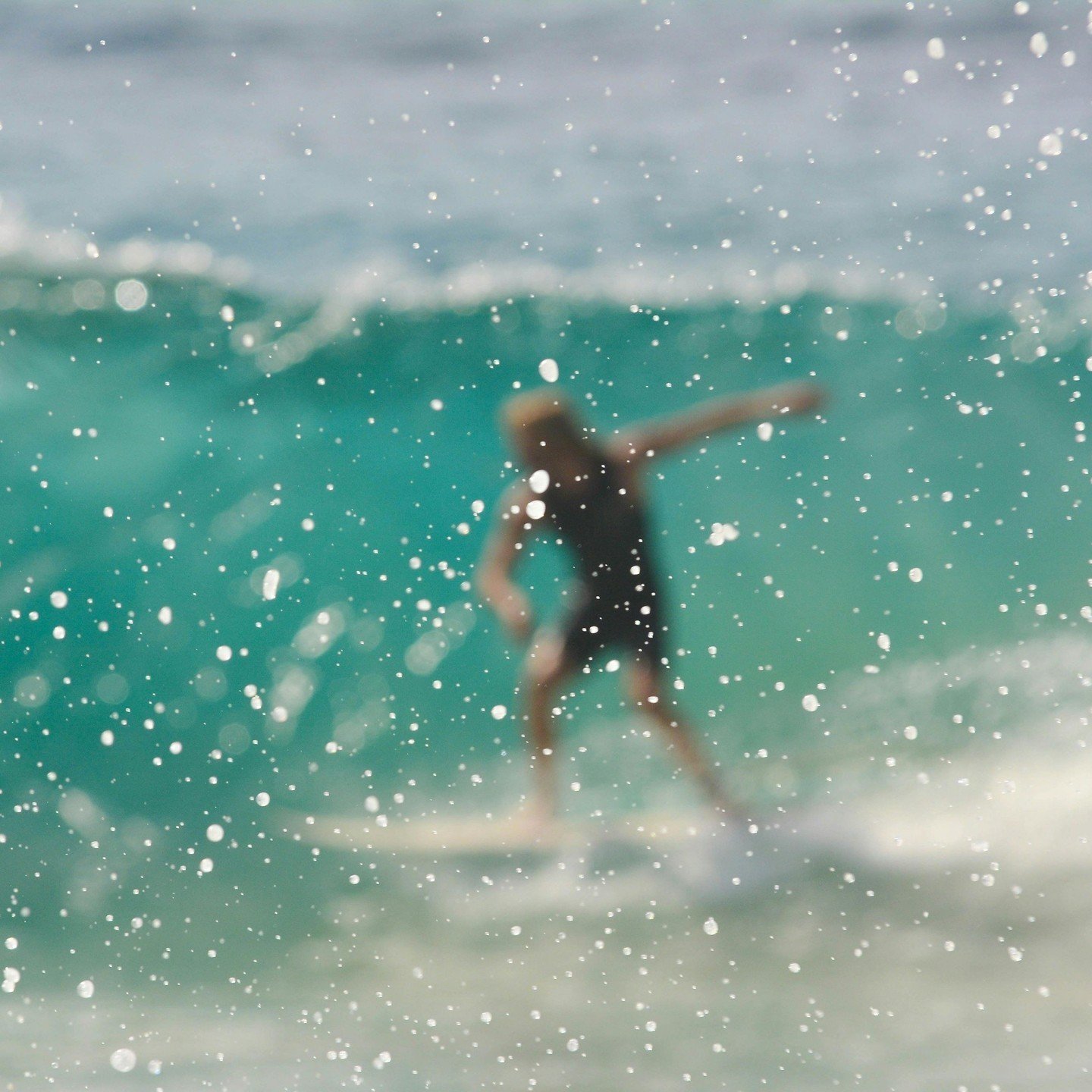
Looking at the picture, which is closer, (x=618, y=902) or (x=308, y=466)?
(x=618, y=902)

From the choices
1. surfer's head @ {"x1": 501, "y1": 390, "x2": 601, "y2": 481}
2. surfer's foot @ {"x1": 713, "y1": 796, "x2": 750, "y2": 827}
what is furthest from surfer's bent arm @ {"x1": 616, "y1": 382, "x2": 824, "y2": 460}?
surfer's foot @ {"x1": 713, "y1": 796, "x2": 750, "y2": 827}

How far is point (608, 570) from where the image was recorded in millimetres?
2658

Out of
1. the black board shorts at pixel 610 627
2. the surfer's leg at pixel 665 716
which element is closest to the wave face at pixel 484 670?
the surfer's leg at pixel 665 716

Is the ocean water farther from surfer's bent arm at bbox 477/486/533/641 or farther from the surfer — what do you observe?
surfer's bent arm at bbox 477/486/533/641

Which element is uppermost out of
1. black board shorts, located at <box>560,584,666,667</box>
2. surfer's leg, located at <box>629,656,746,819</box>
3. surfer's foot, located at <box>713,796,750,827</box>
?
black board shorts, located at <box>560,584,666,667</box>

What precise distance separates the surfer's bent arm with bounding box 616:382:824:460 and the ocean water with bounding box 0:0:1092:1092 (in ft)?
3.40

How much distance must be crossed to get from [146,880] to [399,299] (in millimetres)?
3392

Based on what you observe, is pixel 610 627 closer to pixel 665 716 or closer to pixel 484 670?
pixel 665 716

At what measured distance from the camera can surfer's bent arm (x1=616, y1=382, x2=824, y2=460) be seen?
2295mm

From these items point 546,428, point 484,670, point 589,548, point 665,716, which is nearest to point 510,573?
point 589,548

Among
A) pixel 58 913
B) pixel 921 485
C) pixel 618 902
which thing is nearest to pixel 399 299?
pixel 58 913

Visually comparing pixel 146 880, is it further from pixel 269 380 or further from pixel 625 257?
pixel 269 380

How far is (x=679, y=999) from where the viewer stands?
2500 mm

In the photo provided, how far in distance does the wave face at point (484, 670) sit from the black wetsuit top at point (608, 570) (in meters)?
0.61
